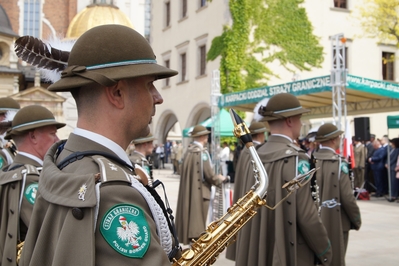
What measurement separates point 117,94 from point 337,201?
5.11m

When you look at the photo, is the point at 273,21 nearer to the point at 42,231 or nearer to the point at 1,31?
the point at 1,31

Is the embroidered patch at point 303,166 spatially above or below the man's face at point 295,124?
below

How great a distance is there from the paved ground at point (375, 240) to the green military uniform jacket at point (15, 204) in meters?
4.34

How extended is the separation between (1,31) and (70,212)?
39.0 m

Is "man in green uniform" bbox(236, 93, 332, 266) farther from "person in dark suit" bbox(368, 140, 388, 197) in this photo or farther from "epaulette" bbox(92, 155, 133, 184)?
"person in dark suit" bbox(368, 140, 388, 197)

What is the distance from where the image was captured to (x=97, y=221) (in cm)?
157

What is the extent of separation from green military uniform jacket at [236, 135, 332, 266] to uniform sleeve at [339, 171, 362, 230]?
2.03 metres

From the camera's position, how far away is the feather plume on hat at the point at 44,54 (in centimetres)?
241

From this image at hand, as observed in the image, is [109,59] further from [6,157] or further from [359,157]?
[359,157]

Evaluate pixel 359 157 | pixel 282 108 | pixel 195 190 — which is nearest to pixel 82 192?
pixel 282 108

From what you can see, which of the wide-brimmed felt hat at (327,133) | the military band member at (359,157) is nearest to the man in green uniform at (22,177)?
the wide-brimmed felt hat at (327,133)

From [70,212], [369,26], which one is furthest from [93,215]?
[369,26]

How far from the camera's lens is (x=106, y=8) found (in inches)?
1512

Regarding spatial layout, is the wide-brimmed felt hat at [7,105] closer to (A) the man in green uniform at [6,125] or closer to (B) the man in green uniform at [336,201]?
(A) the man in green uniform at [6,125]
